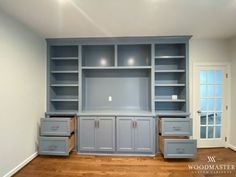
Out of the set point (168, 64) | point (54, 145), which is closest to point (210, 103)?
point (168, 64)

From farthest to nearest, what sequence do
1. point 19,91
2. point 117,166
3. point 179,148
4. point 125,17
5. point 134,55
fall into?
point 134,55 < point 179,148 < point 117,166 < point 19,91 < point 125,17

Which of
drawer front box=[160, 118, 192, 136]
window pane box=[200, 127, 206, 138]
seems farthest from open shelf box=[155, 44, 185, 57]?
window pane box=[200, 127, 206, 138]

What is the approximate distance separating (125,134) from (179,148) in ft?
3.49

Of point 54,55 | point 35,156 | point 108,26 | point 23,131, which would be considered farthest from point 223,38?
point 35,156

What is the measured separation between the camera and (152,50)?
3.25m

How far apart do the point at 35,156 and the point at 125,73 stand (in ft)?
8.51

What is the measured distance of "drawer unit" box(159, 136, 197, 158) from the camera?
9.32 feet

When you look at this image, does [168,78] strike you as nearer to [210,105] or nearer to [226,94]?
[210,105]

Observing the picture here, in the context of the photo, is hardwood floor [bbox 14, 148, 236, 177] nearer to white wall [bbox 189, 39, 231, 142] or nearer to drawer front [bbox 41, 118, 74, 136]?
drawer front [bbox 41, 118, 74, 136]

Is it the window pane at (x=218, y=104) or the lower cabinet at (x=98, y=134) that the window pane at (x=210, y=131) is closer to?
A: the window pane at (x=218, y=104)

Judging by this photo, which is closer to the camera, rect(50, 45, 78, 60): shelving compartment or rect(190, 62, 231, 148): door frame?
rect(190, 62, 231, 148): door frame

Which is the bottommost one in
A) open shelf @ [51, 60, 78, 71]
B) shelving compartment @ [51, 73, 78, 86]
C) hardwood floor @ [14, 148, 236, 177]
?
hardwood floor @ [14, 148, 236, 177]

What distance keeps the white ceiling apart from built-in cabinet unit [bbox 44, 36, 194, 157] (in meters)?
0.36

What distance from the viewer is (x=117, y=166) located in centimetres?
274
